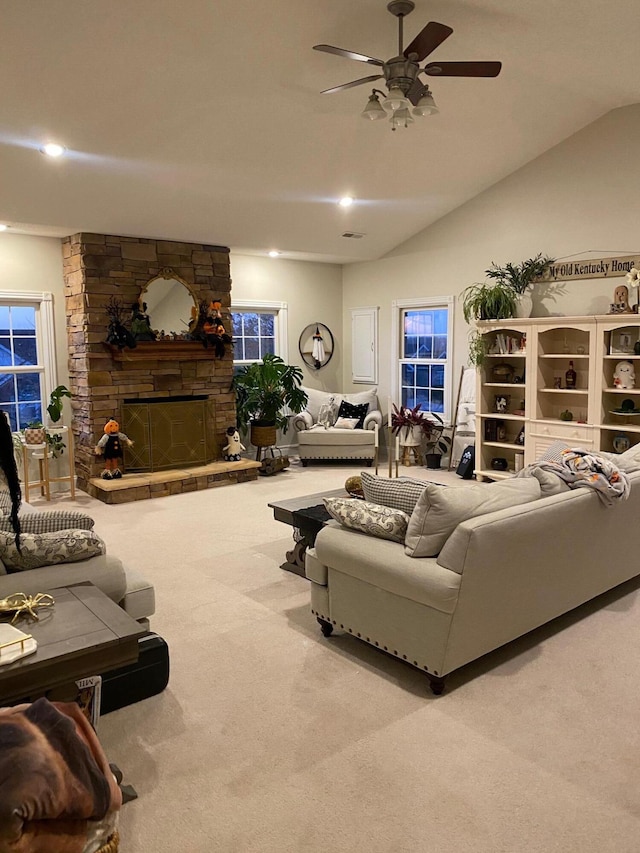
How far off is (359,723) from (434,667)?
1.32ft

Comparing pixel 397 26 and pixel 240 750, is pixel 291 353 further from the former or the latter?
pixel 240 750

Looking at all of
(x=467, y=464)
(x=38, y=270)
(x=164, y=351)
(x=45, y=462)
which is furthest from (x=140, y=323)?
(x=467, y=464)

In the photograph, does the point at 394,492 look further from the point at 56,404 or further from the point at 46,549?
the point at 56,404

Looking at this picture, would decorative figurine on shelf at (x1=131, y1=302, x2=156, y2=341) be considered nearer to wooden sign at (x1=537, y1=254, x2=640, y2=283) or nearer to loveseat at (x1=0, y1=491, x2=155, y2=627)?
loveseat at (x1=0, y1=491, x2=155, y2=627)

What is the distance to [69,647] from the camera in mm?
2160

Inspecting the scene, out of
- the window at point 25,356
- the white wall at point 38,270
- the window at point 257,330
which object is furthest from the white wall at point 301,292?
the window at point 25,356

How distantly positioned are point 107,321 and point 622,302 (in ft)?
15.6

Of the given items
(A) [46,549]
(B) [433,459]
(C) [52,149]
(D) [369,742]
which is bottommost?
(D) [369,742]

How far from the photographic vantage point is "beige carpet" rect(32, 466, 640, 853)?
2141 millimetres

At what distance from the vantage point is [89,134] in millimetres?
4762

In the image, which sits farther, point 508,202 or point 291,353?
point 291,353

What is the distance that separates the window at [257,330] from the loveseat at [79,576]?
5282 mm

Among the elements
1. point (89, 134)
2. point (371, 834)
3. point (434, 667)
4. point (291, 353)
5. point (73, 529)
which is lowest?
point (371, 834)

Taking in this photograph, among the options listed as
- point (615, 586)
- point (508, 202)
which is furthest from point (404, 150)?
point (615, 586)
